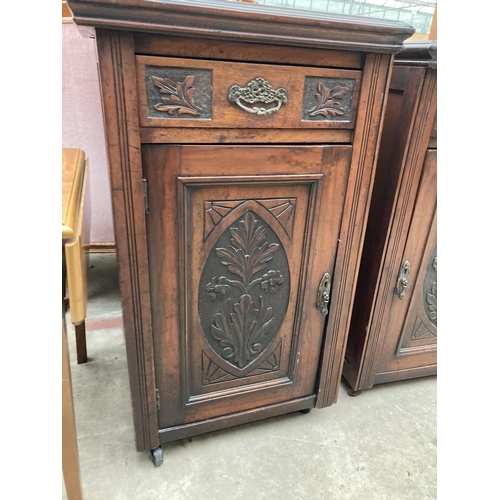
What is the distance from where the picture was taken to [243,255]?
0.95m

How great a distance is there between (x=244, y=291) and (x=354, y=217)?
0.32 meters

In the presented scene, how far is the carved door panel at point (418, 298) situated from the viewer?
112 cm

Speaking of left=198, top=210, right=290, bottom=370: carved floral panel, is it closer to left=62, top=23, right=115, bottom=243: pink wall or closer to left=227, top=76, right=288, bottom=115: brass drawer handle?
left=227, top=76, right=288, bottom=115: brass drawer handle

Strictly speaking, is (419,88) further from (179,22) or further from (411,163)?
(179,22)

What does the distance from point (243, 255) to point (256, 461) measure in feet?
1.99

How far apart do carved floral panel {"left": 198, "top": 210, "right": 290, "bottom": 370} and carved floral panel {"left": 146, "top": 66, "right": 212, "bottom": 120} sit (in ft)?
0.83

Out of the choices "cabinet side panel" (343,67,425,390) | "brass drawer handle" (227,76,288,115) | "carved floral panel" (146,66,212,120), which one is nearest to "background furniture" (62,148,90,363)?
"carved floral panel" (146,66,212,120)

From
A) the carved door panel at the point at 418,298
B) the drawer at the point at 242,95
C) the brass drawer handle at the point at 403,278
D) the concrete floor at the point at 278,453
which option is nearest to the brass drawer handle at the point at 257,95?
the drawer at the point at 242,95

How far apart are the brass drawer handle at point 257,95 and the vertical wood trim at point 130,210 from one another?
0.19 meters

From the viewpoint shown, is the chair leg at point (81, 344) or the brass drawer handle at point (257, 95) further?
the chair leg at point (81, 344)

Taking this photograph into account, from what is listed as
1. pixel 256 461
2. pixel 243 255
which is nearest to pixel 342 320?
pixel 243 255

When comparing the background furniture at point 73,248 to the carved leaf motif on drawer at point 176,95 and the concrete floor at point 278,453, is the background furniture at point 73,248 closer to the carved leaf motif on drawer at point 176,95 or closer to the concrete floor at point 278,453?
the carved leaf motif on drawer at point 176,95

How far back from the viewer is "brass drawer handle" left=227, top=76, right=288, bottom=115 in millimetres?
777

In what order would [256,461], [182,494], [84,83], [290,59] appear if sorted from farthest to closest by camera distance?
[84,83] < [256,461] < [182,494] < [290,59]
